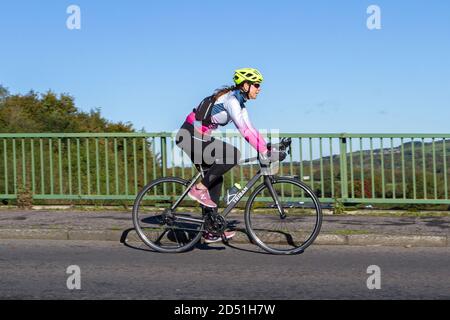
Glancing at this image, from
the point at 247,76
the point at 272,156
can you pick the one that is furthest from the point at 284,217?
the point at 247,76

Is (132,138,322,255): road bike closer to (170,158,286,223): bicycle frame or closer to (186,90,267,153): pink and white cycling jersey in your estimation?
(170,158,286,223): bicycle frame

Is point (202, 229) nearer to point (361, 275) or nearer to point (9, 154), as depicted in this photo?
point (361, 275)

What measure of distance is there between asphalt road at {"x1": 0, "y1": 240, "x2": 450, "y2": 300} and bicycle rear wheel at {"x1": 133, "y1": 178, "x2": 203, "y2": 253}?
166mm

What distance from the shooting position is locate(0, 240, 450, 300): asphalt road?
19.7 ft

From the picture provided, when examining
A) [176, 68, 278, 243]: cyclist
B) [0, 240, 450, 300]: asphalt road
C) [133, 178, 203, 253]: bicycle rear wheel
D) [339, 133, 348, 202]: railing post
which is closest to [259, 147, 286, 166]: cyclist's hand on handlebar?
[176, 68, 278, 243]: cyclist

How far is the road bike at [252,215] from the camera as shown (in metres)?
7.88

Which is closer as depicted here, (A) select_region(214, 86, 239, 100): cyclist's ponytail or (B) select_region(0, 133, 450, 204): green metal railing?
(A) select_region(214, 86, 239, 100): cyclist's ponytail

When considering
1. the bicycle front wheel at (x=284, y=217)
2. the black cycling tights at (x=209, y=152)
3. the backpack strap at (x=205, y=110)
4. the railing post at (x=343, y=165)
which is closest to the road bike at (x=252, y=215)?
the bicycle front wheel at (x=284, y=217)

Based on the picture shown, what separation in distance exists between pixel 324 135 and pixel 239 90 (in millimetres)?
4169

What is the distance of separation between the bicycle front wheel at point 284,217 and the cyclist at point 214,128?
396 mm

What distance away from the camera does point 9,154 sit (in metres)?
12.7

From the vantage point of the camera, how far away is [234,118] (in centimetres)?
751

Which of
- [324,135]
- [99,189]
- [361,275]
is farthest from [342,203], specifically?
[361,275]

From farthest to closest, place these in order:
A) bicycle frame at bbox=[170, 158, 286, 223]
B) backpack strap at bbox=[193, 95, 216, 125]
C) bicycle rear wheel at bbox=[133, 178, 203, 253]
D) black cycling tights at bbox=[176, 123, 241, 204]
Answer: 1. bicycle rear wheel at bbox=[133, 178, 203, 253]
2. bicycle frame at bbox=[170, 158, 286, 223]
3. black cycling tights at bbox=[176, 123, 241, 204]
4. backpack strap at bbox=[193, 95, 216, 125]
